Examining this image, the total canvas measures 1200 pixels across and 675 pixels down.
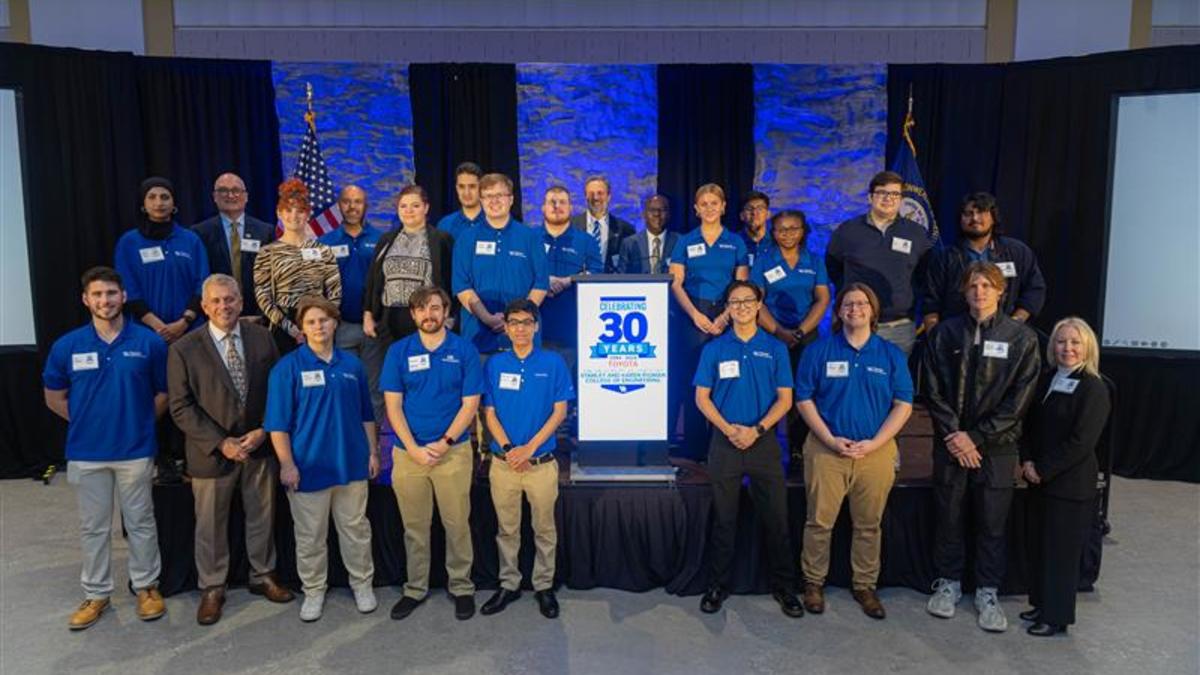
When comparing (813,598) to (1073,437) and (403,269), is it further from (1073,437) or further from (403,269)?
(403,269)

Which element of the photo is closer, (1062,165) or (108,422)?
(108,422)

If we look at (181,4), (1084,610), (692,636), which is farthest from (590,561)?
(181,4)

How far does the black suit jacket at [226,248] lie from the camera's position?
4.89 metres

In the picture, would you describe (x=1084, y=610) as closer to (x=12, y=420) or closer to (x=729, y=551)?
(x=729, y=551)

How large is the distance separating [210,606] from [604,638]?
1.86 meters

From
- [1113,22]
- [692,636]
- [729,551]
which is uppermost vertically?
[1113,22]

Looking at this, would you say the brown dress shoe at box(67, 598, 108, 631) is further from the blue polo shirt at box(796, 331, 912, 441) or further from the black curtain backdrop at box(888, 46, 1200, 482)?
the black curtain backdrop at box(888, 46, 1200, 482)

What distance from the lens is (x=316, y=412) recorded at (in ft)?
12.2

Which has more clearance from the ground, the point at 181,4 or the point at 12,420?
the point at 181,4

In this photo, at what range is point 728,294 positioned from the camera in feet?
12.8

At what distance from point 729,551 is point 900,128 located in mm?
4323

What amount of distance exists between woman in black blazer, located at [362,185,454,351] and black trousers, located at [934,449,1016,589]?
2.75m

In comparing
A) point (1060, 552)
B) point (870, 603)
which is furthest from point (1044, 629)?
point (870, 603)

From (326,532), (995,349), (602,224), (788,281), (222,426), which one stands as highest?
(602,224)
